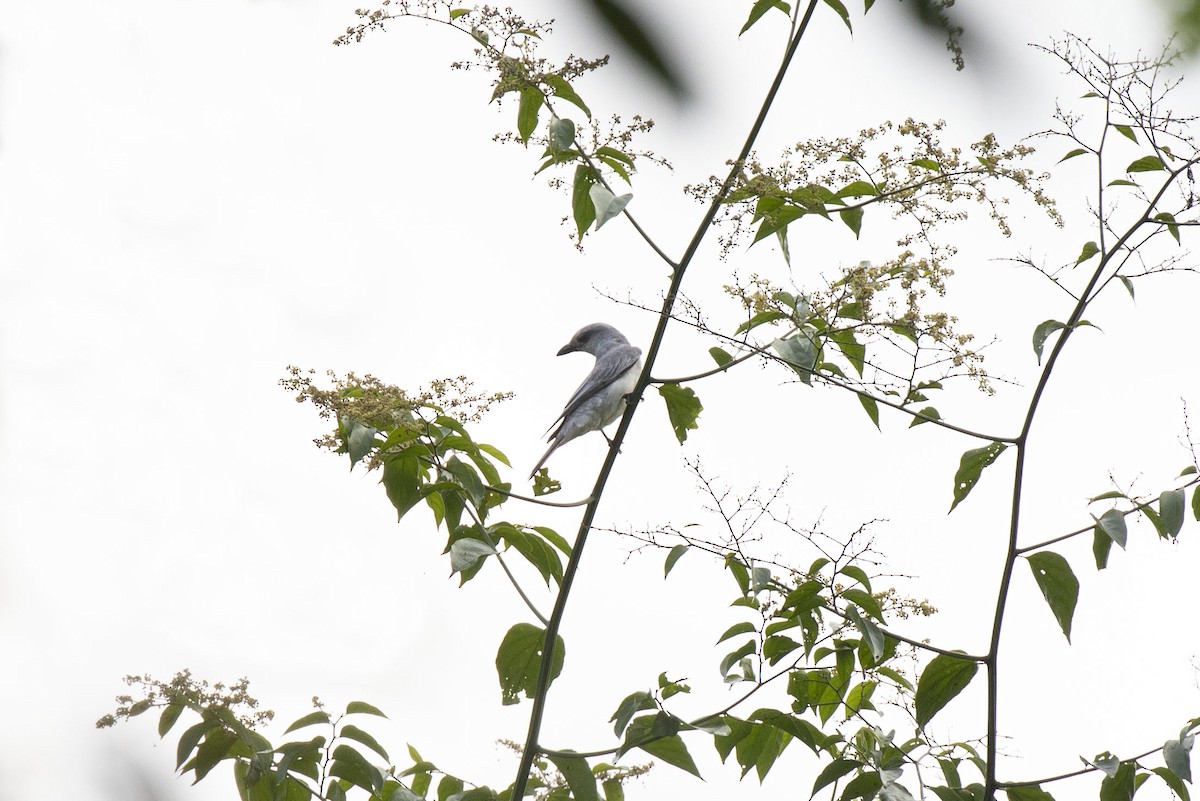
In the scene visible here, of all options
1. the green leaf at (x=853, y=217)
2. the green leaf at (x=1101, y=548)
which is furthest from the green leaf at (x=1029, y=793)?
the green leaf at (x=853, y=217)

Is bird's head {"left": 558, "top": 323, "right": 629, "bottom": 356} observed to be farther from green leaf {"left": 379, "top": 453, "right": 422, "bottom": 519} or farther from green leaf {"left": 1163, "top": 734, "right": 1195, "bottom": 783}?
green leaf {"left": 1163, "top": 734, "right": 1195, "bottom": 783}

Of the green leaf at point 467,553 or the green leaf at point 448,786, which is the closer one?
the green leaf at point 467,553

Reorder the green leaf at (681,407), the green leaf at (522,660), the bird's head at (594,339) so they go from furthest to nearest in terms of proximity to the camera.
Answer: the bird's head at (594,339), the green leaf at (681,407), the green leaf at (522,660)

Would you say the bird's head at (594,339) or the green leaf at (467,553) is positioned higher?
the bird's head at (594,339)

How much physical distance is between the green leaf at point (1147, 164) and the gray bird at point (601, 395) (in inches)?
102

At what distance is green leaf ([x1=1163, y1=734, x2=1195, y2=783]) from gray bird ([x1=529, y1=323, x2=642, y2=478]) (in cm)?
278

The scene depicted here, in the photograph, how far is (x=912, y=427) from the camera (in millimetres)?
2689

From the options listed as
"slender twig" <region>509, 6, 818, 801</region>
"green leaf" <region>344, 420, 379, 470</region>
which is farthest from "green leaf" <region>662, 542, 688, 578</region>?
"green leaf" <region>344, 420, 379, 470</region>

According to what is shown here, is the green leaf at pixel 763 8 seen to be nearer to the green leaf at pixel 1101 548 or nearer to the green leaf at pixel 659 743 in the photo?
the green leaf at pixel 1101 548

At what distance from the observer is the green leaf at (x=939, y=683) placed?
255 centimetres

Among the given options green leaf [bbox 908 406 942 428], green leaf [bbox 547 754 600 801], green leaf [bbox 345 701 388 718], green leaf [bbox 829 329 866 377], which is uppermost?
green leaf [bbox 829 329 866 377]

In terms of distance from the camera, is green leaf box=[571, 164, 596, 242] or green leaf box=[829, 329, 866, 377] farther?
green leaf box=[829, 329, 866, 377]

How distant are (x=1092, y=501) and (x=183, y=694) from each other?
6.25ft

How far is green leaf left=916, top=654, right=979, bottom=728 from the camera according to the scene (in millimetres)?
2553
